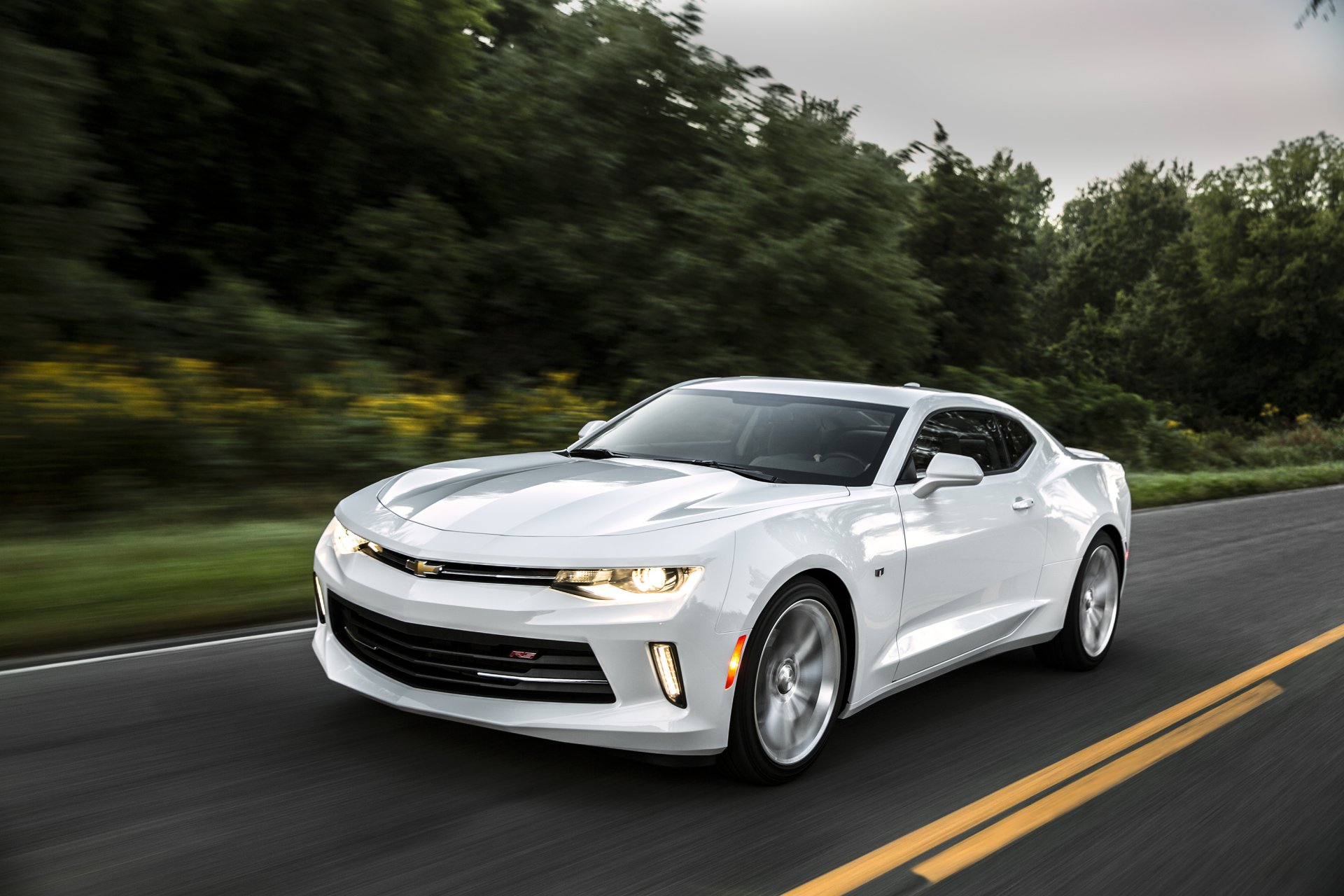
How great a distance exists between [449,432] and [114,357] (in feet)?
11.0

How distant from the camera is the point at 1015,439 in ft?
21.2

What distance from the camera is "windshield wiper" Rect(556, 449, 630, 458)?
576 centimetres

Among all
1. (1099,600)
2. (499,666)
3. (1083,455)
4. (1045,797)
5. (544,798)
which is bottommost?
(544,798)

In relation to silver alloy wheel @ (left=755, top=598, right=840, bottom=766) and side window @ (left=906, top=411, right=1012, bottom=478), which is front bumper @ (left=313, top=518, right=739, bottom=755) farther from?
side window @ (left=906, top=411, right=1012, bottom=478)

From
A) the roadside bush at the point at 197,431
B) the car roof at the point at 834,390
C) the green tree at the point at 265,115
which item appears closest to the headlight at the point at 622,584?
the car roof at the point at 834,390

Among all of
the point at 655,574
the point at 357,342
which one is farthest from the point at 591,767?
the point at 357,342

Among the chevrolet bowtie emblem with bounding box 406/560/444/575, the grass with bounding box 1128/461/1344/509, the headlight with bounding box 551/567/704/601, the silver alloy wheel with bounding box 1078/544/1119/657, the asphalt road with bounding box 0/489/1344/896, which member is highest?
the headlight with bounding box 551/567/704/601

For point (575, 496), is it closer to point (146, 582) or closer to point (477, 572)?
point (477, 572)

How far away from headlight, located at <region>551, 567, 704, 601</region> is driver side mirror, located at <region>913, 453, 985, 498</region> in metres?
1.53

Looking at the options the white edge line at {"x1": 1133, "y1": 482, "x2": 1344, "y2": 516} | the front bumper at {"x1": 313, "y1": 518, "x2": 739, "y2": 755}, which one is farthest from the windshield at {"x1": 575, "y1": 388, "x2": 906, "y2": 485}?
the white edge line at {"x1": 1133, "y1": 482, "x2": 1344, "y2": 516}

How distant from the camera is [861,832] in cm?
407

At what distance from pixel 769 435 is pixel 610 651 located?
1.91 metres

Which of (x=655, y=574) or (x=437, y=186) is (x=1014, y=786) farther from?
(x=437, y=186)

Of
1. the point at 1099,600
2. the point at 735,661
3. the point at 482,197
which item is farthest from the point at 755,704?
the point at 482,197
